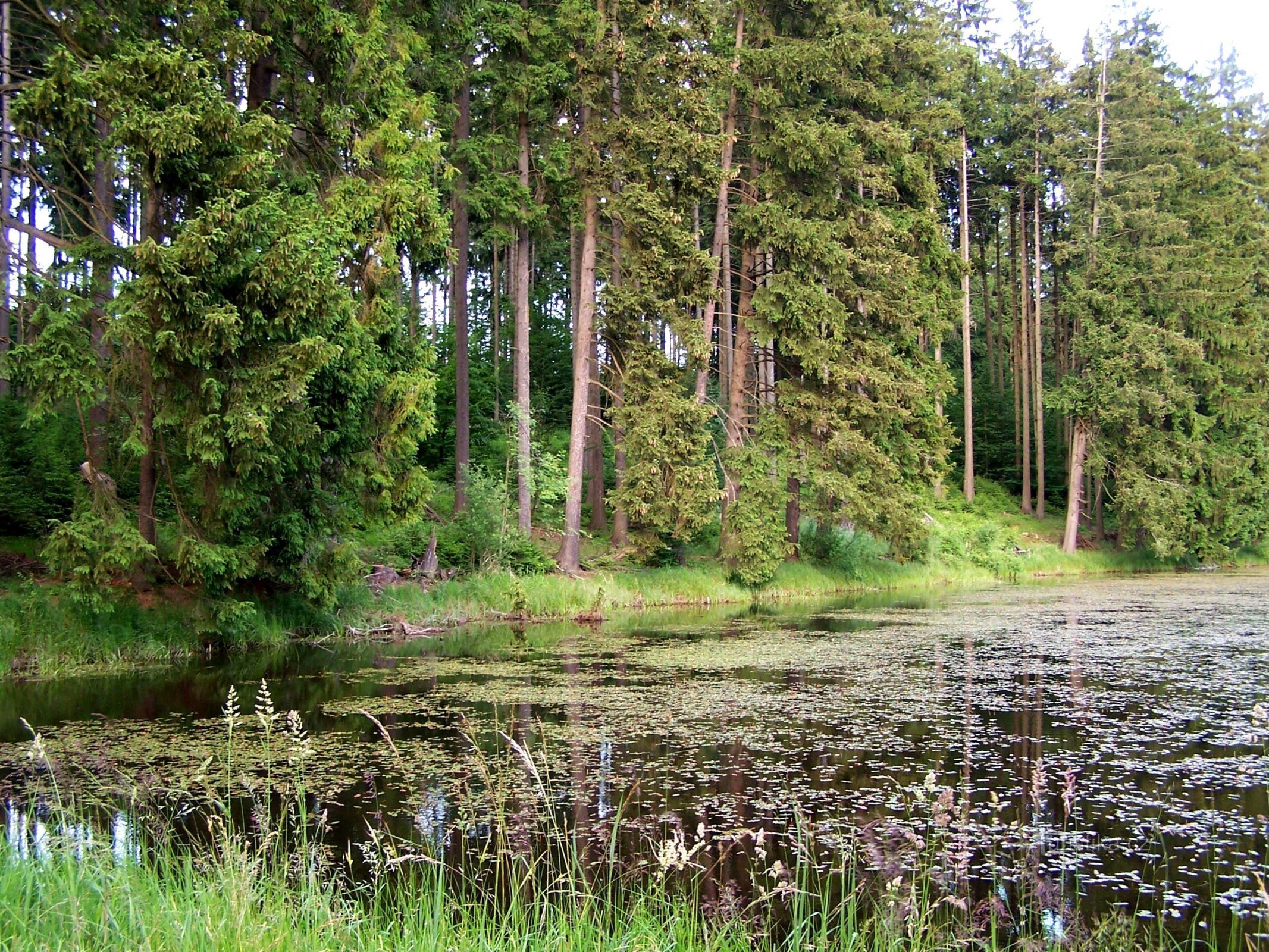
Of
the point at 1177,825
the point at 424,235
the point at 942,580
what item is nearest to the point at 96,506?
the point at 424,235

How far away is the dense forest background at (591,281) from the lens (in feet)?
36.7

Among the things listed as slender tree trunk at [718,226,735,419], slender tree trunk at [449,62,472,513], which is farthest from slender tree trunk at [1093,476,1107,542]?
slender tree trunk at [449,62,472,513]

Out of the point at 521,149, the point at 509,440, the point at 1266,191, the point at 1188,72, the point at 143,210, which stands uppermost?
the point at 1188,72

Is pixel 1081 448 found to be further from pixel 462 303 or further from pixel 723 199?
pixel 462 303

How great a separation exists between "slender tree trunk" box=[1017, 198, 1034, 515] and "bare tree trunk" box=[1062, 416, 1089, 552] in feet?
7.81

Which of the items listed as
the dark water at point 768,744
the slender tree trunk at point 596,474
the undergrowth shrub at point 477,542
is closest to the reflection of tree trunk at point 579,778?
the dark water at point 768,744

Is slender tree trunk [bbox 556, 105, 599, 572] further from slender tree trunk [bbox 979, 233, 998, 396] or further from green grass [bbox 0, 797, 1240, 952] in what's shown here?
slender tree trunk [bbox 979, 233, 998, 396]

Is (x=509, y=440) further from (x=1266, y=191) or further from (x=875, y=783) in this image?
(x=1266, y=191)

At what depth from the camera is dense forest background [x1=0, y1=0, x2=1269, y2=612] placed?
11195mm

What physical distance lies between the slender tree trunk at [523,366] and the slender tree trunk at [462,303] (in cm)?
103

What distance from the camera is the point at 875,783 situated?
A: 6.39m

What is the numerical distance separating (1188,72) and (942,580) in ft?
92.3

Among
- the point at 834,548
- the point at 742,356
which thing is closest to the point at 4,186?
the point at 742,356

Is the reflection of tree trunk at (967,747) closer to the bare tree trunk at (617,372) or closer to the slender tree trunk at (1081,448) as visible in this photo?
the bare tree trunk at (617,372)
